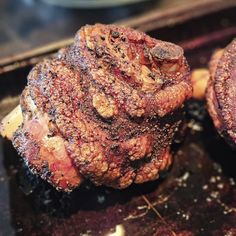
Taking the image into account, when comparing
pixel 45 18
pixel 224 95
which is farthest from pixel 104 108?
pixel 45 18

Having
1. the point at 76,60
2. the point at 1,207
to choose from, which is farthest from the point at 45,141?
the point at 1,207

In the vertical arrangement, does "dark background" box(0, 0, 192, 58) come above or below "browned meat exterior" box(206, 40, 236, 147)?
above

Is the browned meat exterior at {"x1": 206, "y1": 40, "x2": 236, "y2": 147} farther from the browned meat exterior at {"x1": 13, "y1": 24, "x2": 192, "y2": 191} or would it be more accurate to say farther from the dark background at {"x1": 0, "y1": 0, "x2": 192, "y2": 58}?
the dark background at {"x1": 0, "y1": 0, "x2": 192, "y2": 58}

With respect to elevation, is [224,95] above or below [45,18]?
below

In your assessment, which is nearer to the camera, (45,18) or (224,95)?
(224,95)

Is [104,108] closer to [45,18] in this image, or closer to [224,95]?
[224,95]

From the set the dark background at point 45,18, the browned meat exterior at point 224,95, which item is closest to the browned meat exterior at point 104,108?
the browned meat exterior at point 224,95

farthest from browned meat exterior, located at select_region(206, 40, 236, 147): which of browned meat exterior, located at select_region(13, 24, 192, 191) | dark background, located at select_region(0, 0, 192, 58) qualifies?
dark background, located at select_region(0, 0, 192, 58)

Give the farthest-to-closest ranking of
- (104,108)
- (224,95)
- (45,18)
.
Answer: (45,18), (224,95), (104,108)
